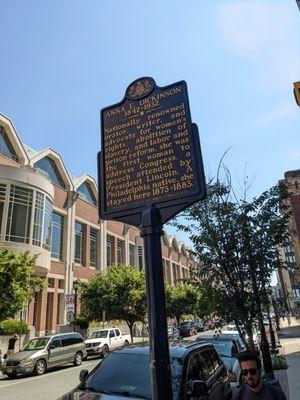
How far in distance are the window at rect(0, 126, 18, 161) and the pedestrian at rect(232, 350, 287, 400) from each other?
3122 centimetres

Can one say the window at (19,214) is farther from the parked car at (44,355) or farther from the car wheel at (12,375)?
the car wheel at (12,375)

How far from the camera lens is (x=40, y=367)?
18.2 meters

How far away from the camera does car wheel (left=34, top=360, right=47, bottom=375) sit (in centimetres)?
1800

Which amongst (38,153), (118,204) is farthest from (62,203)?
(118,204)

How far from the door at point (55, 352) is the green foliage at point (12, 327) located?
21.6 feet

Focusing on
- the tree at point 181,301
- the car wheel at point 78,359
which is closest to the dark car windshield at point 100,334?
the car wheel at point 78,359

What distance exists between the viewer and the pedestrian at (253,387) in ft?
10.9

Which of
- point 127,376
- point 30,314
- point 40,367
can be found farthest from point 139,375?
point 30,314

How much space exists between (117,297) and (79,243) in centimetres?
1062

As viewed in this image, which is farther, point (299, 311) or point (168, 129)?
point (299, 311)

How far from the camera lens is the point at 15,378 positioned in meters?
17.6

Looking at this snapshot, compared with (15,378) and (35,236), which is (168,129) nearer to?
(15,378)

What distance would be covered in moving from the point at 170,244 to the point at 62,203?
3727 cm

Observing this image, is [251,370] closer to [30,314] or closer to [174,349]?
[174,349]
